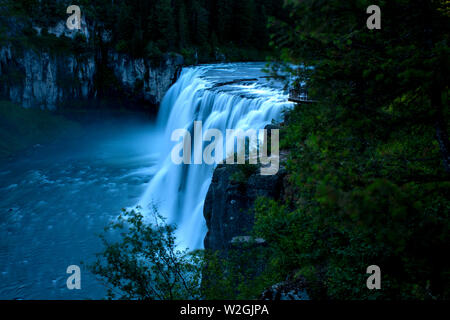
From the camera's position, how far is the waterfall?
578 inches

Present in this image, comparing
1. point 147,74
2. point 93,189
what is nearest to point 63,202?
point 93,189

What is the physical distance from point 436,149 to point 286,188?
3790 millimetres

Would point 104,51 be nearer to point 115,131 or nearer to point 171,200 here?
point 115,131

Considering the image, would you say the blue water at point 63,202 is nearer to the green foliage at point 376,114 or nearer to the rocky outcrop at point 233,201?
the rocky outcrop at point 233,201

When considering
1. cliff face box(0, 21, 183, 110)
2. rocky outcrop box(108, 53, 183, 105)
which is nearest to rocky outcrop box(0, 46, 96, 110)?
cliff face box(0, 21, 183, 110)

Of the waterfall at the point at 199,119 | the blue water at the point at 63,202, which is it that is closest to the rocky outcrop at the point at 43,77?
the blue water at the point at 63,202

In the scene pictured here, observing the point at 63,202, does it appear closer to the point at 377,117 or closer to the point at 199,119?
the point at 199,119

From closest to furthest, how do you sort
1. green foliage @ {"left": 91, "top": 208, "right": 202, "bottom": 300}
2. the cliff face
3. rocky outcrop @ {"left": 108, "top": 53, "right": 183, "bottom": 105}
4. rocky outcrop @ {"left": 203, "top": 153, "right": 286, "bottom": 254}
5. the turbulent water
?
1. green foliage @ {"left": 91, "top": 208, "right": 202, "bottom": 300}
2. rocky outcrop @ {"left": 203, "top": 153, "right": 286, "bottom": 254}
3. the turbulent water
4. the cliff face
5. rocky outcrop @ {"left": 108, "top": 53, "right": 183, "bottom": 105}

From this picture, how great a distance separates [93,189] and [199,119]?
348 inches

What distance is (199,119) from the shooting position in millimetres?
20438

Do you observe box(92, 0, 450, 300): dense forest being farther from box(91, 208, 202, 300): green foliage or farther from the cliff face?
the cliff face

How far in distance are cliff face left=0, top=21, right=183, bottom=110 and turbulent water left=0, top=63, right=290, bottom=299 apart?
498cm

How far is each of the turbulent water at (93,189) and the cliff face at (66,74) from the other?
16.3ft

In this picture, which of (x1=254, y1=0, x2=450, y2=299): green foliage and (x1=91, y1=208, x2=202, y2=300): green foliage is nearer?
(x1=254, y1=0, x2=450, y2=299): green foliage
